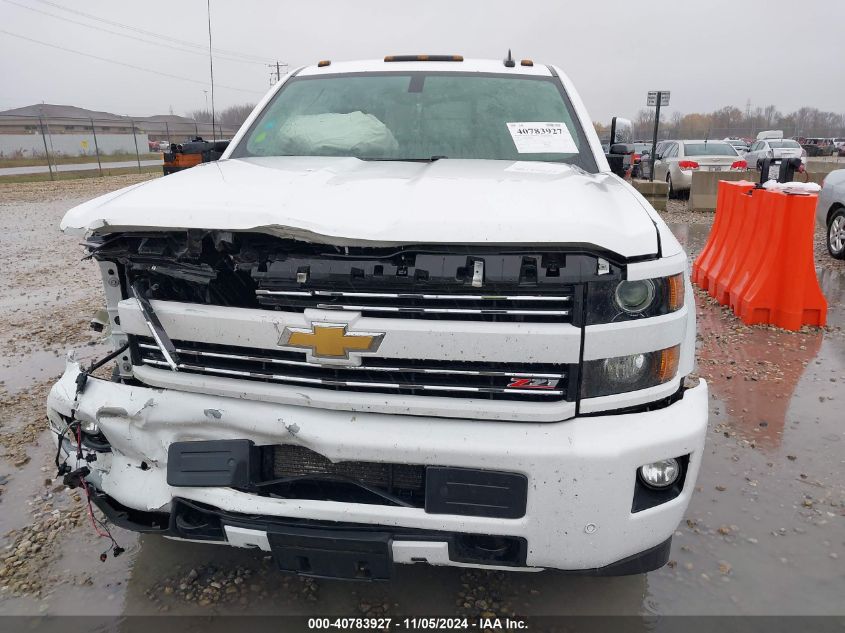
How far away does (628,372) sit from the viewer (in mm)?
1993

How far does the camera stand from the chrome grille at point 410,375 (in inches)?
76.3

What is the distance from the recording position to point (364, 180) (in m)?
2.45

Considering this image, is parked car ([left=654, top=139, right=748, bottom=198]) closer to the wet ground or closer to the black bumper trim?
the wet ground

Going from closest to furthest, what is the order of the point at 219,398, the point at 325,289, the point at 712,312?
the point at 325,289 → the point at 219,398 → the point at 712,312

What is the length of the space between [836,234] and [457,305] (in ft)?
28.9

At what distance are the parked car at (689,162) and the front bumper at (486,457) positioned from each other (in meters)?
14.7

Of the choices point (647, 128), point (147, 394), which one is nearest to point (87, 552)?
point (147, 394)

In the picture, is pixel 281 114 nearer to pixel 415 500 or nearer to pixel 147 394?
pixel 147 394

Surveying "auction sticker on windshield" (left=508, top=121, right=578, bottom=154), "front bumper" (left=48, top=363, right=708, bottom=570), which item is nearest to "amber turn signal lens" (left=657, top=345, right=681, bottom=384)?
"front bumper" (left=48, top=363, right=708, bottom=570)

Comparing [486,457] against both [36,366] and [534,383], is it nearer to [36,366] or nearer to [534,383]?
[534,383]

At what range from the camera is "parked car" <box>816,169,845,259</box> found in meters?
8.44

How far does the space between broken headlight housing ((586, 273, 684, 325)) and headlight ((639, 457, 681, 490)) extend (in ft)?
1.62

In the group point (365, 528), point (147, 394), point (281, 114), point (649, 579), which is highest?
point (281, 114)

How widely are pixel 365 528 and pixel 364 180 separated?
4.31 feet
